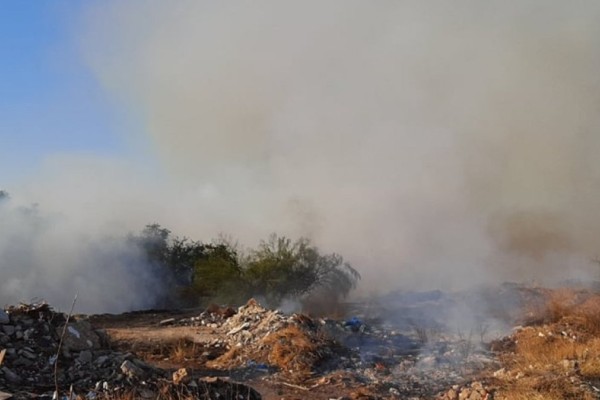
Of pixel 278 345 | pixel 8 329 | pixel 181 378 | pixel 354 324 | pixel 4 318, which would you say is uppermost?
pixel 4 318

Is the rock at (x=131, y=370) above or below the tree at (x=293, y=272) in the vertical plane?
below

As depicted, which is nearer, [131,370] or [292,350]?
[131,370]

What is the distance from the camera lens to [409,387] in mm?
8312

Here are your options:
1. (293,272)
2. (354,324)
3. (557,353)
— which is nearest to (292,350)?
(354,324)

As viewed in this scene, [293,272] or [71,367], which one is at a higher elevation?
[293,272]

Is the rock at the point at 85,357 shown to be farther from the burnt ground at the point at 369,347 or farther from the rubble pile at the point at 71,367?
the burnt ground at the point at 369,347

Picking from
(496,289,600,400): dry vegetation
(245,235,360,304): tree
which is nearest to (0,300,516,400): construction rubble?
(496,289,600,400): dry vegetation

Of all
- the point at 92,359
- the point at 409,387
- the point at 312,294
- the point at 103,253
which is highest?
the point at 103,253

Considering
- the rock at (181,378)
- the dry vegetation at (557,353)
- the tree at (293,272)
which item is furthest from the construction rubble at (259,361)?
the tree at (293,272)

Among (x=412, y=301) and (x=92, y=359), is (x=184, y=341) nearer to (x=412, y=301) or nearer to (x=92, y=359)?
(x=92, y=359)

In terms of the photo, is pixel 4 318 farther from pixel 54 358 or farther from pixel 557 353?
pixel 557 353

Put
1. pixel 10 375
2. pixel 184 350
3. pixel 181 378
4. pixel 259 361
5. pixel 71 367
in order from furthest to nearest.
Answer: pixel 184 350, pixel 259 361, pixel 71 367, pixel 10 375, pixel 181 378

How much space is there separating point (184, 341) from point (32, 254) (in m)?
10.3

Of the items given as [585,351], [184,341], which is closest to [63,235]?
[184,341]
